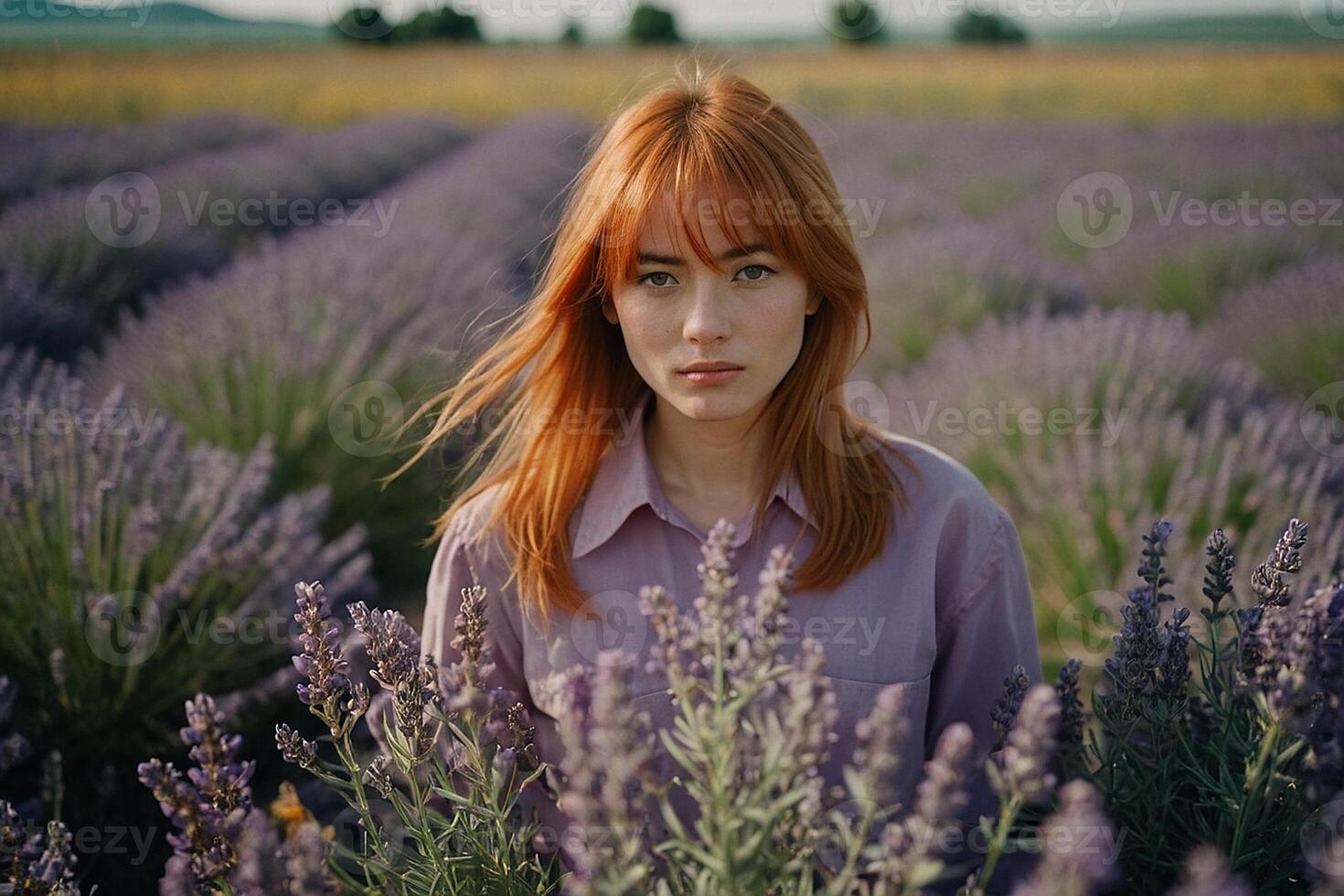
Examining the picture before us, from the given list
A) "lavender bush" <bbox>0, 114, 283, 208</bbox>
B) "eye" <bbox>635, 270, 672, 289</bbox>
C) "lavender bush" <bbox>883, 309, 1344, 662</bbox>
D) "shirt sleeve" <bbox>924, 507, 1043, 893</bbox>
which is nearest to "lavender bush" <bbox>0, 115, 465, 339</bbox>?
"lavender bush" <bbox>0, 114, 283, 208</bbox>

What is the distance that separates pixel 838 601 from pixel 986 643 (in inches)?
10.6

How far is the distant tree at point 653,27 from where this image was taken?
1647 centimetres

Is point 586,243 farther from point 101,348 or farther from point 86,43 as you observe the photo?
point 86,43

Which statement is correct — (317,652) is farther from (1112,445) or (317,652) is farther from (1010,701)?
(1112,445)

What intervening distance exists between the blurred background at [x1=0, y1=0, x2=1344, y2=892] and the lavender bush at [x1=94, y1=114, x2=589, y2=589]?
17mm

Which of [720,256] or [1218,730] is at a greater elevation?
[720,256]

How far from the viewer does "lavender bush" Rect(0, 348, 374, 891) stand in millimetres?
2314

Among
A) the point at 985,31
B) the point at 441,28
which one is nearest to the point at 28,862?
the point at 441,28

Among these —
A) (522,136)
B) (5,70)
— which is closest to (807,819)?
(5,70)

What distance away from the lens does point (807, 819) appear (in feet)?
3.14

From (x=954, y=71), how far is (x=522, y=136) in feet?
21.8

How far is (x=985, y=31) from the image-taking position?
1864cm

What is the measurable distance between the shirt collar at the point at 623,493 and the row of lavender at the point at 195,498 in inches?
21.0

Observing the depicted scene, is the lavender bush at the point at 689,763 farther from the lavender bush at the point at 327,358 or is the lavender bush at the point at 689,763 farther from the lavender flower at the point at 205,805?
the lavender bush at the point at 327,358
